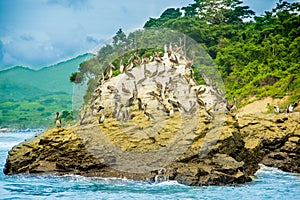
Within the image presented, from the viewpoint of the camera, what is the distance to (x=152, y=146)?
1719cm

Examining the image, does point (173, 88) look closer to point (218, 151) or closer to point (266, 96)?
point (218, 151)

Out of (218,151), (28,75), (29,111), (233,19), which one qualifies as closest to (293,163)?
(218,151)

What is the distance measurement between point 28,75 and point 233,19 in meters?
99.9

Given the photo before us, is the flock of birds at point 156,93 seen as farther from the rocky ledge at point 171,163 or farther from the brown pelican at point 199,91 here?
the rocky ledge at point 171,163

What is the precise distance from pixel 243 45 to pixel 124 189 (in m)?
29.5

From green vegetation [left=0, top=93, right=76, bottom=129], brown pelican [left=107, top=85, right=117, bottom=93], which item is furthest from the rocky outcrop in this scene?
green vegetation [left=0, top=93, right=76, bottom=129]

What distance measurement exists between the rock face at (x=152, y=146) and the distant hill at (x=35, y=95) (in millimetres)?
38267

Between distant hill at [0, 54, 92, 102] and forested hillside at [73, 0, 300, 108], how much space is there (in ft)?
207

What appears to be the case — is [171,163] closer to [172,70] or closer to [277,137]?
[277,137]

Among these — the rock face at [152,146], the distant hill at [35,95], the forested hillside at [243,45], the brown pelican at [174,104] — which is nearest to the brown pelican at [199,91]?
the rock face at [152,146]

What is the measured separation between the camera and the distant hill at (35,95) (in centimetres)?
8486

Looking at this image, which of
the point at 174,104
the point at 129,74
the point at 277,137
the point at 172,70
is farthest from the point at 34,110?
the point at 174,104

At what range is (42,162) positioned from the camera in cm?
1759

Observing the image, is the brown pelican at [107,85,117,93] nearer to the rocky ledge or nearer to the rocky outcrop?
the rocky ledge
